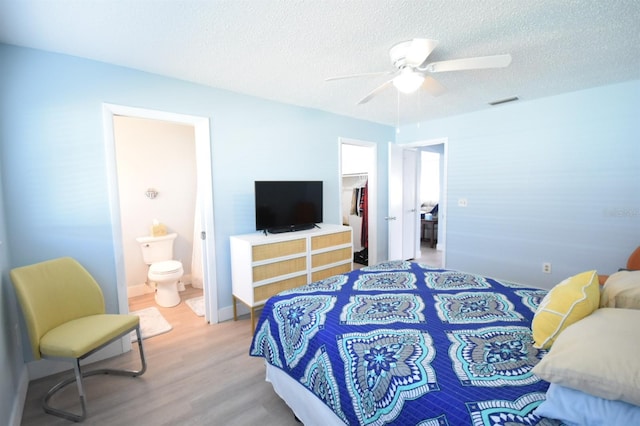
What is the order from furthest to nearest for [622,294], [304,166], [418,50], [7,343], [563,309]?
[304,166], [418,50], [7,343], [622,294], [563,309]

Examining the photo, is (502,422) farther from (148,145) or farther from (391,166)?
(148,145)

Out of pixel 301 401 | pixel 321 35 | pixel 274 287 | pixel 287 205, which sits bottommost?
pixel 301 401

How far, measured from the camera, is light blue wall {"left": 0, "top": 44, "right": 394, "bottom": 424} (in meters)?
2.04

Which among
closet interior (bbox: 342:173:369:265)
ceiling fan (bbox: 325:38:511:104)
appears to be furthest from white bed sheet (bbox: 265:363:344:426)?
closet interior (bbox: 342:173:369:265)

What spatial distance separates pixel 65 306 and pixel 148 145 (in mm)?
2451

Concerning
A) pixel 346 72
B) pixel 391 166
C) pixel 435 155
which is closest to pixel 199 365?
pixel 346 72

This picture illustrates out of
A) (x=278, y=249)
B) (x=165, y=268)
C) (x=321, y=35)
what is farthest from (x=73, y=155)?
(x=321, y=35)

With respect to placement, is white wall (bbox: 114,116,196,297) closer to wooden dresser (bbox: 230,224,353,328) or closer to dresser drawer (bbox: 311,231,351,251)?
wooden dresser (bbox: 230,224,353,328)

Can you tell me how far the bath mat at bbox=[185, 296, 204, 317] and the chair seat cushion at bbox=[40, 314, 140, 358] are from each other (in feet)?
4.00

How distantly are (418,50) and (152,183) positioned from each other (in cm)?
363

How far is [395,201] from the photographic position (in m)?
4.72

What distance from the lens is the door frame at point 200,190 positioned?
2.41 metres

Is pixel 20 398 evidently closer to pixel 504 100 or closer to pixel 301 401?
pixel 301 401

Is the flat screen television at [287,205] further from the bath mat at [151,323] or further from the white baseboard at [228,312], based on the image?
the bath mat at [151,323]
